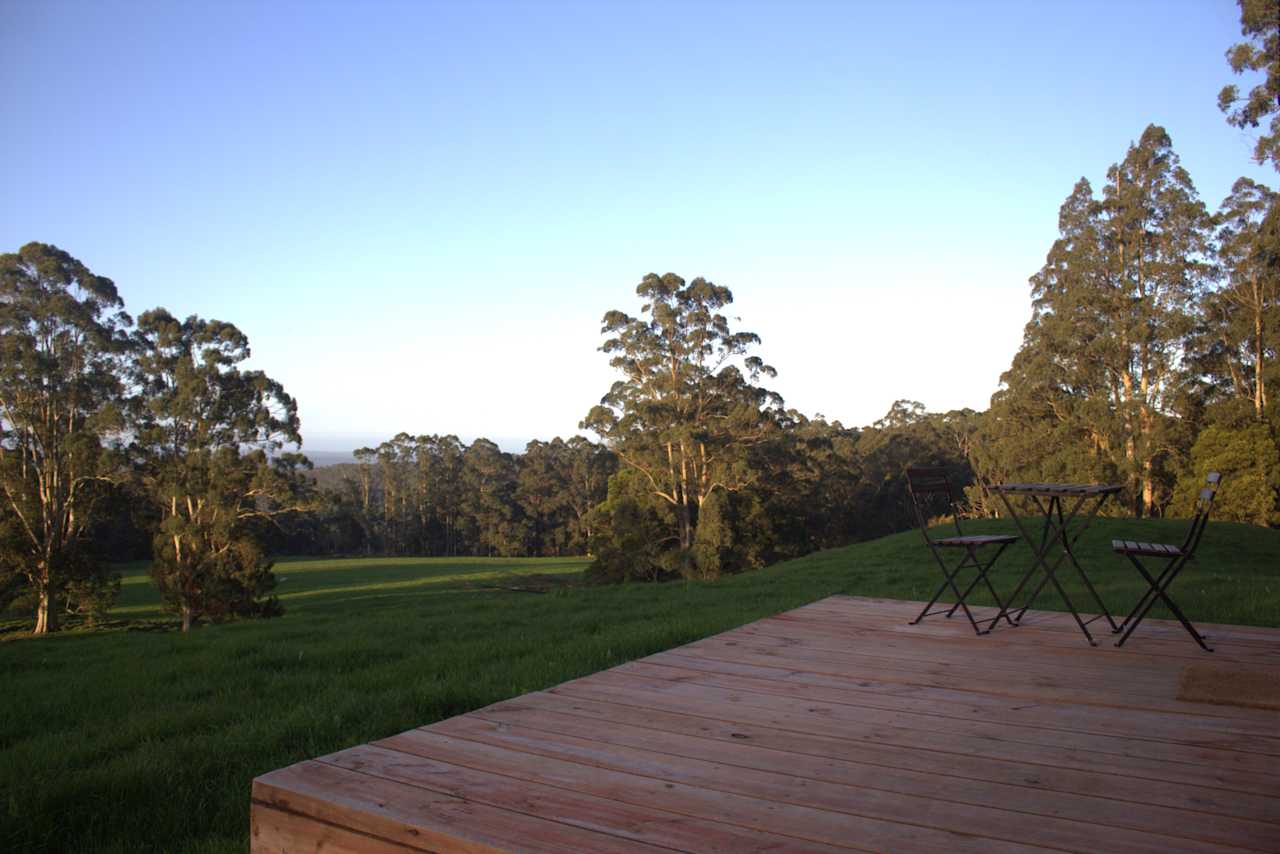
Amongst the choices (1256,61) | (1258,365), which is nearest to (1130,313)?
(1258,365)

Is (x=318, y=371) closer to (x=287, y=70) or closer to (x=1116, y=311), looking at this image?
(x=287, y=70)

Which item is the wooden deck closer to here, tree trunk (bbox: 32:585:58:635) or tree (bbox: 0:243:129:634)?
tree (bbox: 0:243:129:634)

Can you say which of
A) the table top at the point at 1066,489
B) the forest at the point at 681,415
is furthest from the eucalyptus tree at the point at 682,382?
the table top at the point at 1066,489

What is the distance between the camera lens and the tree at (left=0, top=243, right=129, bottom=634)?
1916cm

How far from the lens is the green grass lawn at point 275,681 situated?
2.38 meters

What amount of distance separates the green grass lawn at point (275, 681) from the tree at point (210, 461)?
400 inches

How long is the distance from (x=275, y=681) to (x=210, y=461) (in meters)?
17.4

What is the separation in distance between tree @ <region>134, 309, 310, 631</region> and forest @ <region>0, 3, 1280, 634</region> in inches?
2.4

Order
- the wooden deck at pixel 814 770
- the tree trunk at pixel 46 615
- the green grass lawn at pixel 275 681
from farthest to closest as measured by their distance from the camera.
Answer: the tree trunk at pixel 46 615 < the green grass lawn at pixel 275 681 < the wooden deck at pixel 814 770

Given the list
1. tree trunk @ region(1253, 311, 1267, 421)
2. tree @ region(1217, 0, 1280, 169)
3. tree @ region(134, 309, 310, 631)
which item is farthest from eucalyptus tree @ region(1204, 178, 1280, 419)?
tree @ region(134, 309, 310, 631)

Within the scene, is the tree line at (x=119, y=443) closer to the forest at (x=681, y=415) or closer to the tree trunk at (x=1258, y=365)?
the forest at (x=681, y=415)

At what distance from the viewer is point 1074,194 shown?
21953 millimetres

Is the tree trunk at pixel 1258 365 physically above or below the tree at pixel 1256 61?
below

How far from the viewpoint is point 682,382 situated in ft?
80.5
